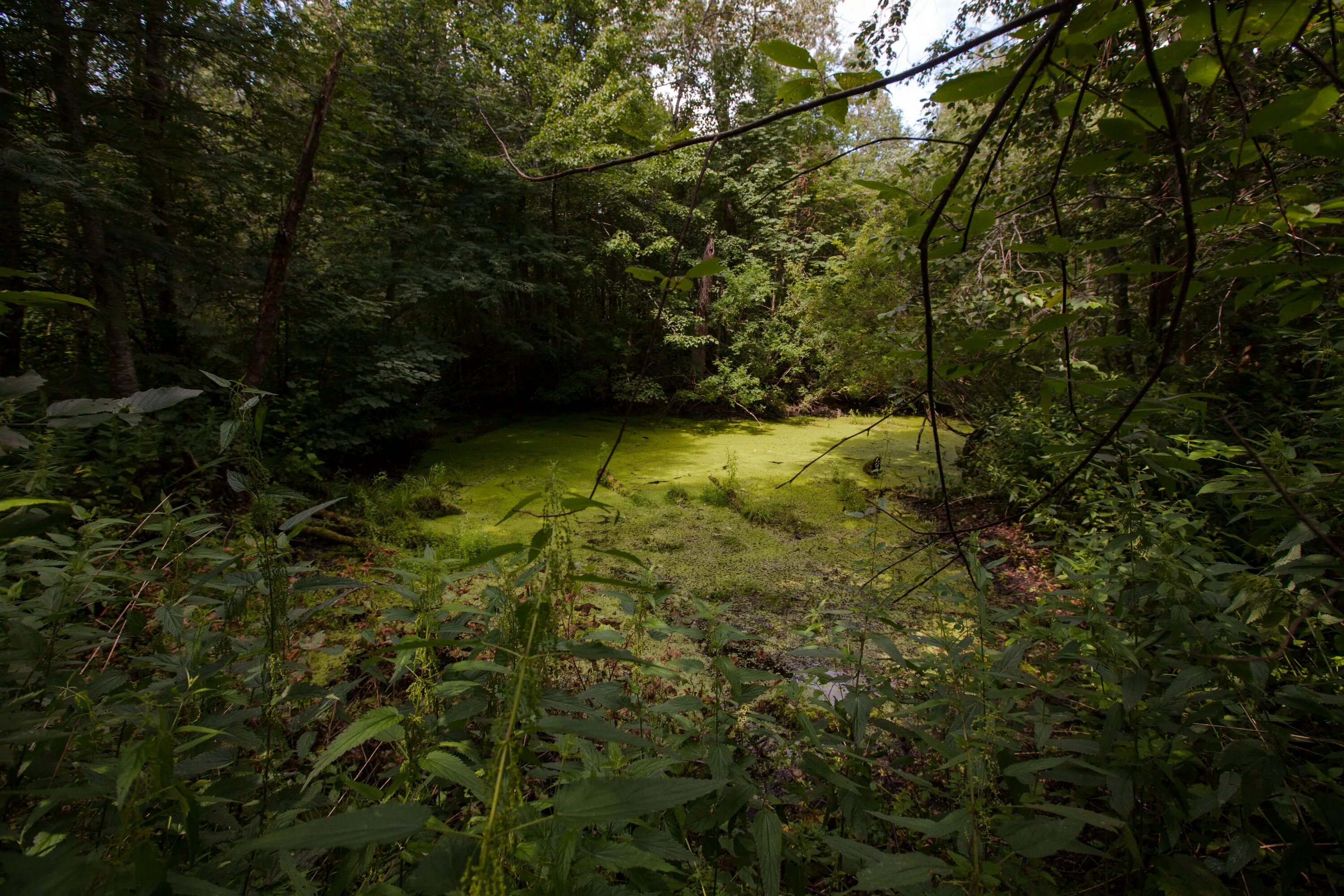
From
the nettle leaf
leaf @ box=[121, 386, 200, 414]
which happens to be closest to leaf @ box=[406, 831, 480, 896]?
the nettle leaf

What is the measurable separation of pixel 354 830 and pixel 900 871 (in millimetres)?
471

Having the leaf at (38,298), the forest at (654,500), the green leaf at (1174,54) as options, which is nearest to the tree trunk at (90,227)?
the forest at (654,500)

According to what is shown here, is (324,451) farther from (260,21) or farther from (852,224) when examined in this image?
(852,224)

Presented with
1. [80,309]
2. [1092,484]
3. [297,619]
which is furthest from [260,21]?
[1092,484]

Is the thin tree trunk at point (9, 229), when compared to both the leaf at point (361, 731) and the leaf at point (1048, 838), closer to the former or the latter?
the leaf at point (361, 731)

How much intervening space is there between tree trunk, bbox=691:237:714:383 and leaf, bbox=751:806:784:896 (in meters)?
7.11

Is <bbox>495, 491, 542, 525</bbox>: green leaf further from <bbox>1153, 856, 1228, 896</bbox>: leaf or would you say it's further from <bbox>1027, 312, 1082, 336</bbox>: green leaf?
<bbox>1153, 856, 1228, 896</bbox>: leaf

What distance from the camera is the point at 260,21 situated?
9.80 ft

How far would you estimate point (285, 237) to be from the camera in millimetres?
2695

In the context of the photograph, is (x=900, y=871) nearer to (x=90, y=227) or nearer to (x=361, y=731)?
(x=361, y=731)

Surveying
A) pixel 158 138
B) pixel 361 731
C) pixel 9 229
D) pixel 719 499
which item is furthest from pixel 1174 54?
pixel 158 138

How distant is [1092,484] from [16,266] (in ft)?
18.1

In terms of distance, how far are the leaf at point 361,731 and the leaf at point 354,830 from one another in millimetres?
227

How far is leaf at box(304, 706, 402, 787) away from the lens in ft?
1.73
